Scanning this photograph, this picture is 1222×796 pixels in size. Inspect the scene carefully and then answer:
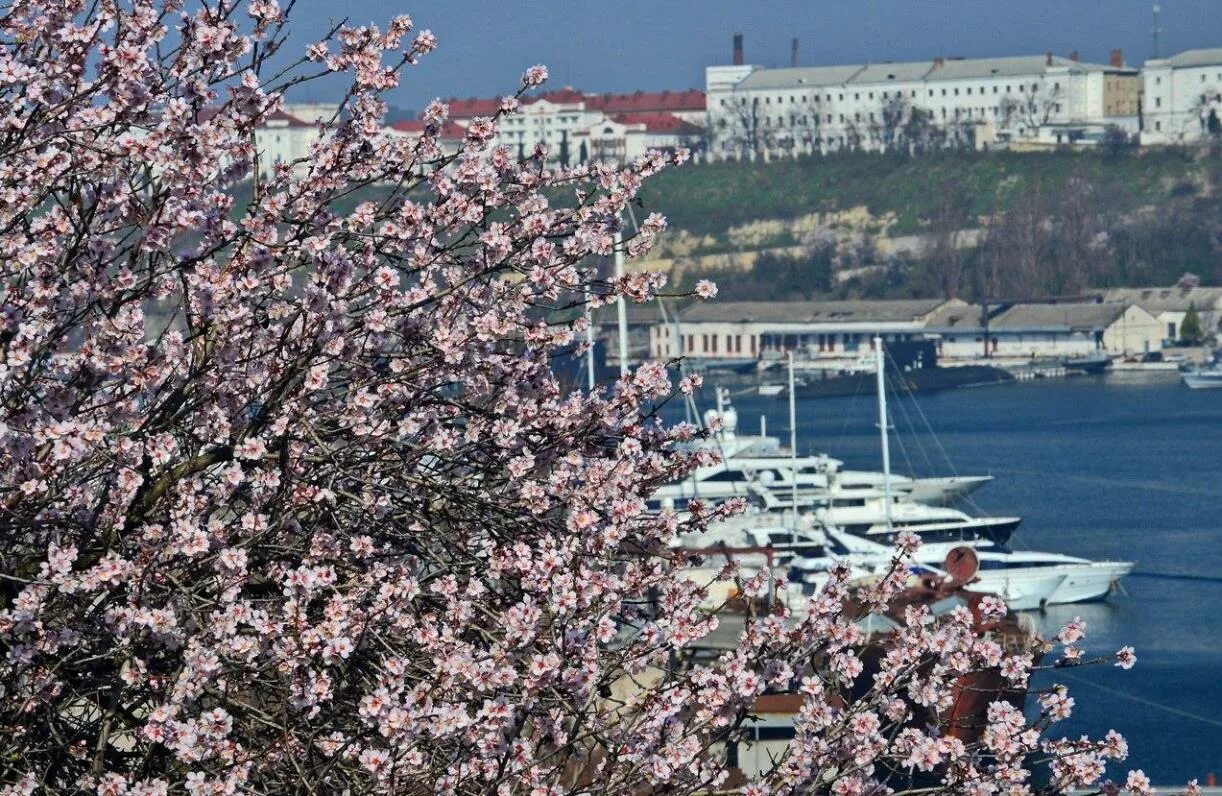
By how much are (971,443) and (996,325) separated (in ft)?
45.4

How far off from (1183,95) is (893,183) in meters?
8.75

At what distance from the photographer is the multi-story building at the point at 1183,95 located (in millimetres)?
55594

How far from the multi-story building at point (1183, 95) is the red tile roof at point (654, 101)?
11955 millimetres

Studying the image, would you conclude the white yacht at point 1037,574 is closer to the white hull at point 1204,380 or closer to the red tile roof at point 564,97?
the white hull at point 1204,380

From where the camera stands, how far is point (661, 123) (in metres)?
58.0

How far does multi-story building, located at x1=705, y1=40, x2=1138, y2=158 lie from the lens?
5628 centimetres

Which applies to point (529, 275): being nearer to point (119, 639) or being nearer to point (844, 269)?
point (119, 639)

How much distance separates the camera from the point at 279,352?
2.13 m

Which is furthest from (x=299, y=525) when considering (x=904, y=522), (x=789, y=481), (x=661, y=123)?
(x=661, y=123)

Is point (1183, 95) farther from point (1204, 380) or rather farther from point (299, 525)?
point (299, 525)

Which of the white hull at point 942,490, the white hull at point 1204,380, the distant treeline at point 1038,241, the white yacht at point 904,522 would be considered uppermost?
the distant treeline at point 1038,241

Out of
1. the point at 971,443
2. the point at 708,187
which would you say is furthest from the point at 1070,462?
the point at 708,187

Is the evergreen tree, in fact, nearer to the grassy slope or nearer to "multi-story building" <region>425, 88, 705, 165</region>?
the grassy slope

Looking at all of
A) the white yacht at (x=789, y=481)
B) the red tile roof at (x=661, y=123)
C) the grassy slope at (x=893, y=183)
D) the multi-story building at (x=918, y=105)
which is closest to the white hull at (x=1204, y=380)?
the white yacht at (x=789, y=481)
